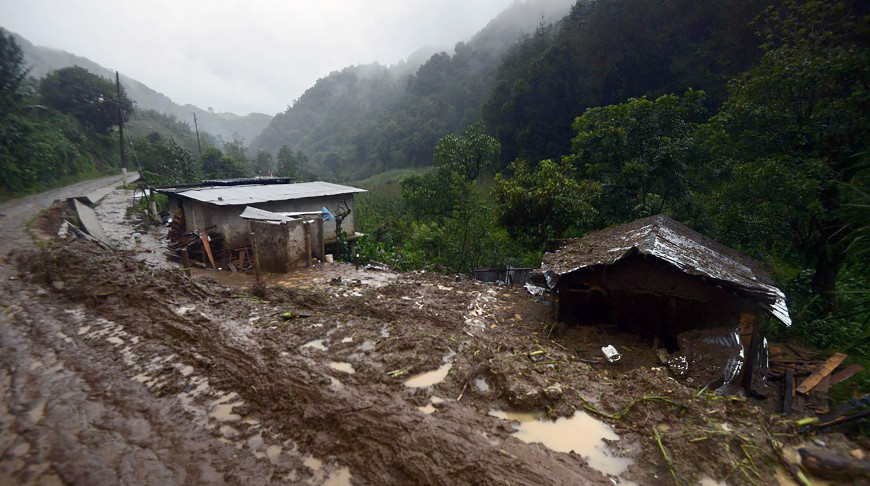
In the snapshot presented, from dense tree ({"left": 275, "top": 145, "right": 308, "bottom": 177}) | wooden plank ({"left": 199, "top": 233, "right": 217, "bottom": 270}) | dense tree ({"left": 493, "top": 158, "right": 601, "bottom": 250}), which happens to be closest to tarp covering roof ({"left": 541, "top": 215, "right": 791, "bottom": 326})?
dense tree ({"left": 493, "top": 158, "right": 601, "bottom": 250})

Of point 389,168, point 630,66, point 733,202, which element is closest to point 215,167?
point 389,168

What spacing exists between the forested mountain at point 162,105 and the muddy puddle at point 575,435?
93282mm

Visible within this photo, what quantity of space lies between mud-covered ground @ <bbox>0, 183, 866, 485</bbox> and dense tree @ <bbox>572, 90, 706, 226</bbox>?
686cm

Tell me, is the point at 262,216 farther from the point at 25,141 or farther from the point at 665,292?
the point at 25,141

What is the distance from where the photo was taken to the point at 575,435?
11.9 feet

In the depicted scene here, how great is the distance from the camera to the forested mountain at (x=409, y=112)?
5622cm

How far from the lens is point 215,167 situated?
114 feet

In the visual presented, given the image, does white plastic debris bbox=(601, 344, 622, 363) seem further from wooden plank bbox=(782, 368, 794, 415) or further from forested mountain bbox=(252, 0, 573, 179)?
forested mountain bbox=(252, 0, 573, 179)

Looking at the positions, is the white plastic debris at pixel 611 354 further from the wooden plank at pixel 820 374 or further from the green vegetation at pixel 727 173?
the wooden plank at pixel 820 374

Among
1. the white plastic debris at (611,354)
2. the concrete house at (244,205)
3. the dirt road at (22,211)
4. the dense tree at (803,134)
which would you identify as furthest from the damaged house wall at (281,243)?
the dense tree at (803,134)

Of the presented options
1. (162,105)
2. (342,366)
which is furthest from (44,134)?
(162,105)

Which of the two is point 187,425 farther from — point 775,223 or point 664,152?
point 664,152

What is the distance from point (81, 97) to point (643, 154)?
42.8 metres

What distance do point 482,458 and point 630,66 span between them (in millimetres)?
28521
